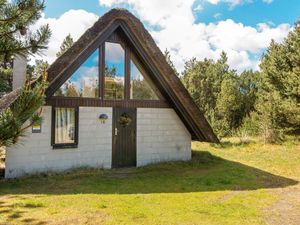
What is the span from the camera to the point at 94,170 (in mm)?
10516

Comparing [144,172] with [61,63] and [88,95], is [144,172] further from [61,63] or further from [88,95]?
[61,63]

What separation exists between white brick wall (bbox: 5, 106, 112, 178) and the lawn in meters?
0.43

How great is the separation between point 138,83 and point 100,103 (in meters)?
1.74

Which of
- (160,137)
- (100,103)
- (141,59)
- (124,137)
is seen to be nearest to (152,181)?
(124,137)

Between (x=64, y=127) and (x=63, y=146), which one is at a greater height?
(x=64, y=127)

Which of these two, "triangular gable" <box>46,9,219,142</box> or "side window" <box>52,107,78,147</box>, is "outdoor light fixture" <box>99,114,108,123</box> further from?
"triangular gable" <box>46,9,219,142</box>

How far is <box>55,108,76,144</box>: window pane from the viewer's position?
32.6ft

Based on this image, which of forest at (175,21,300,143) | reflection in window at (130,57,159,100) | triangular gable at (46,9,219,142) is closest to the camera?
triangular gable at (46,9,219,142)

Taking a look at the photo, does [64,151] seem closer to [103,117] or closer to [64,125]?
[64,125]

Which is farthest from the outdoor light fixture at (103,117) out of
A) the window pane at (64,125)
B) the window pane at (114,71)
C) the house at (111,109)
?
the window pane at (64,125)

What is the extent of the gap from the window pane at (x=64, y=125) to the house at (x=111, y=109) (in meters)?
0.03

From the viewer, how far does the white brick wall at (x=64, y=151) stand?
9328mm

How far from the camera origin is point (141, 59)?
11445mm

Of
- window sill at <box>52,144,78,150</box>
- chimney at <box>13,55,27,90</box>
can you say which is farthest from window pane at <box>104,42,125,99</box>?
chimney at <box>13,55,27,90</box>
